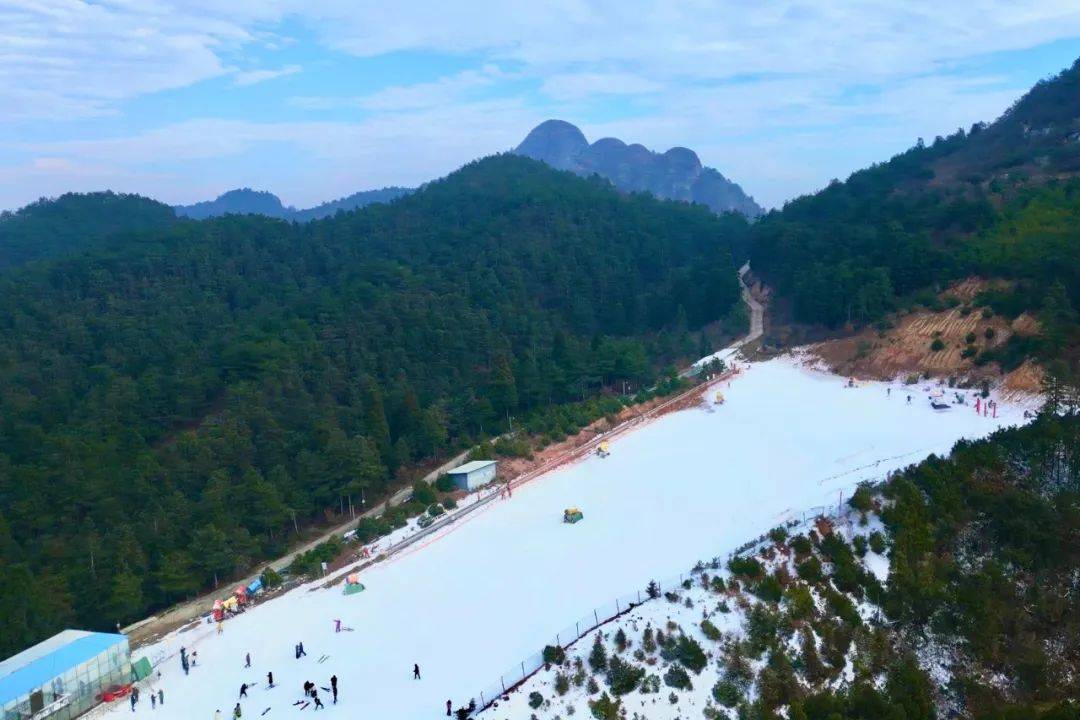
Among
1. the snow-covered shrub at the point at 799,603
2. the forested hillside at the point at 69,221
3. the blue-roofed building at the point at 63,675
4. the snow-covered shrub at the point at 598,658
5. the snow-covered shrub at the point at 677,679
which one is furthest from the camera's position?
the forested hillside at the point at 69,221

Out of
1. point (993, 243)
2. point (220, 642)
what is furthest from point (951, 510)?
point (993, 243)

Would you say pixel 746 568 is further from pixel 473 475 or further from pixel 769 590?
pixel 473 475

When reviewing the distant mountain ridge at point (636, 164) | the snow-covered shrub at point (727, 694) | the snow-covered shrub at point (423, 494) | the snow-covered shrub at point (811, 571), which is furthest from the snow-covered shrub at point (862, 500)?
the distant mountain ridge at point (636, 164)

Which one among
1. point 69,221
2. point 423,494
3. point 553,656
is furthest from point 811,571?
point 69,221

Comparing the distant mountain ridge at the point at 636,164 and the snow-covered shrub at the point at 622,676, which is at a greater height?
the distant mountain ridge at the point at 636,164

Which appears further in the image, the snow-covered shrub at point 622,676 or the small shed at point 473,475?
the small shed at point 473,475

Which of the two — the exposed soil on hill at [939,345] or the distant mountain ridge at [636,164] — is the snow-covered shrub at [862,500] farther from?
the distant mountain ridge at [636,164]
